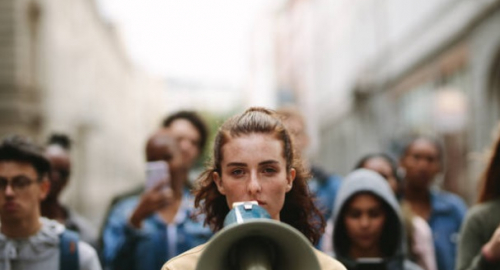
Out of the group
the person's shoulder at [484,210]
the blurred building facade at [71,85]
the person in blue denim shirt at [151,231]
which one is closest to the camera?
the person's shoulder at [484,210]

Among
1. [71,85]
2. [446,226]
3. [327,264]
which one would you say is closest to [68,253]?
[327,264]

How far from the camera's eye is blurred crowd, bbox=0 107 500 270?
3.78 meters

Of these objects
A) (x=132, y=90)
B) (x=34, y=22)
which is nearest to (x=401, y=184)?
(x=34, y=22)

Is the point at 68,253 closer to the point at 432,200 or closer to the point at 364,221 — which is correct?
the point at 364,221

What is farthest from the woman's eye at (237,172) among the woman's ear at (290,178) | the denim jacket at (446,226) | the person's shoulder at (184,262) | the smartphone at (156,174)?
the denim jacket at (446,226)

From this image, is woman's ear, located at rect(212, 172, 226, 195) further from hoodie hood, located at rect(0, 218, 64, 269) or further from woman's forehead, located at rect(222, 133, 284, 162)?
hoodie hood, located at rect(0, 218, 64, 269)

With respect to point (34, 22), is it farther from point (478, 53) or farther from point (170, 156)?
point (170, 156)

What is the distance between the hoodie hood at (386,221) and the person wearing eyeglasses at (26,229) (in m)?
1.52

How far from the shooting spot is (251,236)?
2.31 metres

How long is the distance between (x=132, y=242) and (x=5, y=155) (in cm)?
133

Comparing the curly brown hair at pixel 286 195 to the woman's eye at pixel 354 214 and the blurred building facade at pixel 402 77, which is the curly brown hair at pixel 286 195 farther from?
the blurred building facade at pixel 402 77

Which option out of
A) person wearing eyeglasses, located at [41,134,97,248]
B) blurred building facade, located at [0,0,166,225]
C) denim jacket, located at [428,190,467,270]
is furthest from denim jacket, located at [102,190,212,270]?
blurred building facade, located at [0,0,166,225]

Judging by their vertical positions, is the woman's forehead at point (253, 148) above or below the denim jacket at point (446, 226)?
above

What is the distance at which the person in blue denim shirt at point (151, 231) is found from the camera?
16.3ft
